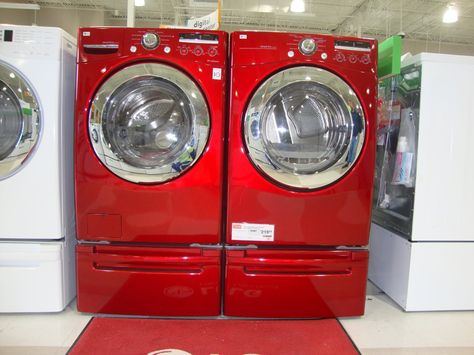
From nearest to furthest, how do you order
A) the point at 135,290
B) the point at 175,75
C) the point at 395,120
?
the point at 175,75 < the point at 135,290 < the point at 395,120

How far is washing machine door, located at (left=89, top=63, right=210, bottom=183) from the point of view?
160 centimetres

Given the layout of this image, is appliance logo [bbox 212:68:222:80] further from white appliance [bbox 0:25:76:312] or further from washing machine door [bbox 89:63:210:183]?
white appliance [bbox 0:25:76:312]

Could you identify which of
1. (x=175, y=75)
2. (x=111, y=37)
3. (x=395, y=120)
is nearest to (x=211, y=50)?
(x=175, y=75)

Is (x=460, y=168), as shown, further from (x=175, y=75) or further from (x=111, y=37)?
(x=111, y=37)

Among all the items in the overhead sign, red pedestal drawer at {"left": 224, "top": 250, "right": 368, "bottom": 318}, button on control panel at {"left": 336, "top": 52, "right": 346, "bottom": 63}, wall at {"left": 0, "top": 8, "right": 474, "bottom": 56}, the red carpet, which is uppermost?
wall at {"left": 0, "top": 8, "right": 474, "bottom": 56}

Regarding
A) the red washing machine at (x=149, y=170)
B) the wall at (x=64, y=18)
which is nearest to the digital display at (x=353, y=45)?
the red washing machine at (x=149, y=170)

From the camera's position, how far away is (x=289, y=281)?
1691 millimetres

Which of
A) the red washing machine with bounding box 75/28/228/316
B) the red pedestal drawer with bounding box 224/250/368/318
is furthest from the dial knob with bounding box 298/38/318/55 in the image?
the red pedestal drawer with bounding box 224/250/368/318

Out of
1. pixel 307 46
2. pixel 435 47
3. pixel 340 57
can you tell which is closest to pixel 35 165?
pixel 307 46

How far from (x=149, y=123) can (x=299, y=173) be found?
2.43ft

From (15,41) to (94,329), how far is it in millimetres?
1356

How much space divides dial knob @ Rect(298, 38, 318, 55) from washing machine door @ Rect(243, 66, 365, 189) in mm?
73

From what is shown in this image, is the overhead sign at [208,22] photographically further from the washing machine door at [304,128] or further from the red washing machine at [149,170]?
the washing machine door at [304,128]

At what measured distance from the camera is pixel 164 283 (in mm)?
1687
